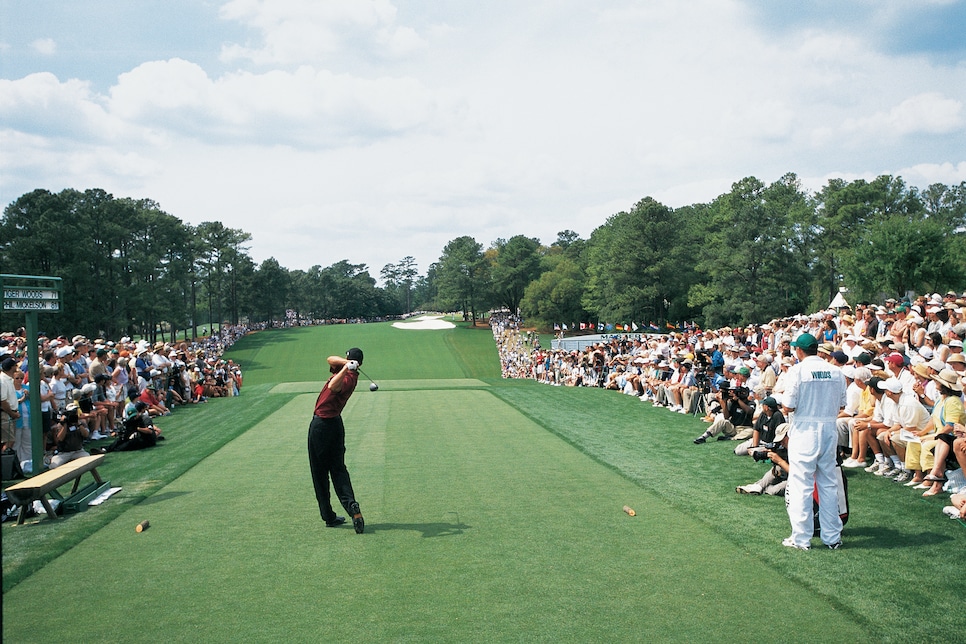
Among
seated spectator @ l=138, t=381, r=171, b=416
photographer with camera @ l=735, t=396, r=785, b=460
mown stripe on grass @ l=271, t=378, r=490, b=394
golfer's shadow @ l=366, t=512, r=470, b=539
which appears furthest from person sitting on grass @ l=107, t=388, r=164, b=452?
photographer with camera @ l=735, t=396, r=785, b=460

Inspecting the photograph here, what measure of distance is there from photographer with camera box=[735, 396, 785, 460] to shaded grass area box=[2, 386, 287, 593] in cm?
872

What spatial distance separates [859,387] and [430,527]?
7736mm

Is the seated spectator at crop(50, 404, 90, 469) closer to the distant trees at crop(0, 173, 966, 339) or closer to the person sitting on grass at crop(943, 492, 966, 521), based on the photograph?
the person sitting on grass at crop(943, 492, 966, 521)

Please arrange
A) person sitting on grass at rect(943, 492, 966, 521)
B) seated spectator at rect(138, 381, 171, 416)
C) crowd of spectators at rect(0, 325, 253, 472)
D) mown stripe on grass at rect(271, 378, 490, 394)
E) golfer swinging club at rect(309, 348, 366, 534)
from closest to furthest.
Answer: golfer swinging club at rect(309, 348, 366, 534), person sitting on grass at rect(943, 492, 966, 521), crowd of spectators at rect(0, 325, 253, 472), seated spectator at rect(138, 381, 171, 416), mown stripe on grass at rect(271, 378, 490, 394)

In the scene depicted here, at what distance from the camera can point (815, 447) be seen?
21.5 feet

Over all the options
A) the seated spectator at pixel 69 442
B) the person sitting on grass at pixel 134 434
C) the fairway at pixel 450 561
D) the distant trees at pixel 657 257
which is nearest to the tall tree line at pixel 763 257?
the distant trees at pixel 657 257

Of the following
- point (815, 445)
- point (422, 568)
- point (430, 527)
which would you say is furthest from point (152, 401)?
point (815, 445)

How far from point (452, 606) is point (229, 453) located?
25.7ft

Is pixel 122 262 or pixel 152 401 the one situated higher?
pixel 122 262

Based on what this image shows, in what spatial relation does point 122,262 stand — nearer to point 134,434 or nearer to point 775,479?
point 134,434

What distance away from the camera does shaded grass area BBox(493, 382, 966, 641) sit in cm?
520

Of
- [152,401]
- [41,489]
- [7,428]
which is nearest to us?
[41,489]

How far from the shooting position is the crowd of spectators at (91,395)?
1084cm

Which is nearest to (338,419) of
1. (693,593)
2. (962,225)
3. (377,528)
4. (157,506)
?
(377,528)
